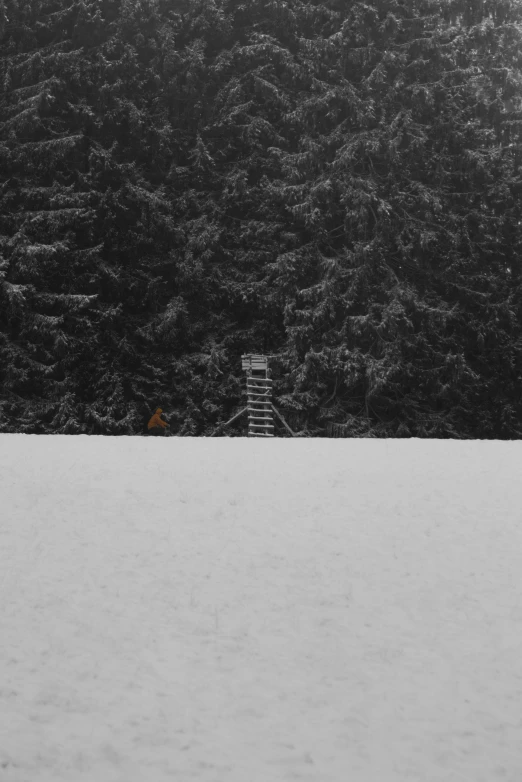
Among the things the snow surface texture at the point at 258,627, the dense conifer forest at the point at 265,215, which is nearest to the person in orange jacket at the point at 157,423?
the dense conifer forest at the point at 265,215

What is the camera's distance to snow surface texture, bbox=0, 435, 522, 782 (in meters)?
4.45

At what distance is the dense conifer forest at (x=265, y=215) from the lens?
78.3 ft

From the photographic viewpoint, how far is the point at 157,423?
18359 mm

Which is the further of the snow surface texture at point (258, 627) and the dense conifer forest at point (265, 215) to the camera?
the dense conifer forest at point (265, 215)

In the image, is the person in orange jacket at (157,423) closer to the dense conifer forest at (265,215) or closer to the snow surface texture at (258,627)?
the dense conifer forest at (265,215)

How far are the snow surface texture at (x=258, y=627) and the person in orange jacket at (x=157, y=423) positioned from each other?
739 centimetres

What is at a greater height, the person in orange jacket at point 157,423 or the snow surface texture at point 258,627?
the snow surface texture at point 258,627

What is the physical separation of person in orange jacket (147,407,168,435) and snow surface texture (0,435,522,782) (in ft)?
24.2

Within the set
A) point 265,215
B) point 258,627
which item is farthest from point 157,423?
point 258,627

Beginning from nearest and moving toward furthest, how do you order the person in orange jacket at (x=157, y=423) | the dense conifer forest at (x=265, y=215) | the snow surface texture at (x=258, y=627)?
the snow surface texture at (x=258, y=627) < the person in orange jacket at (x=157, y=423) < the dense conifer forest at (x=265, y=215)

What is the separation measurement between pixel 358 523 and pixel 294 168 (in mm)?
18169

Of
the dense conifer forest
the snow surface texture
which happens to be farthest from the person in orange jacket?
the snow surface texture

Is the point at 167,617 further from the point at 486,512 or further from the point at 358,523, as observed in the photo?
the point at 486,512

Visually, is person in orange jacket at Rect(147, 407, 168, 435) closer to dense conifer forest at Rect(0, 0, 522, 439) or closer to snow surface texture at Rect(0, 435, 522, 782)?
dense conifer forest at Rect(0, 0, 522, 439)
